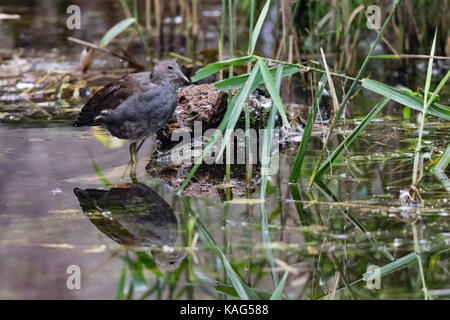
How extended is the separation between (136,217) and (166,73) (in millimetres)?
1102

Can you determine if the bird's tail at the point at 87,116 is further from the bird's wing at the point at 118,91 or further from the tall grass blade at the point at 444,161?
the tall grass blade at the point at 444,161

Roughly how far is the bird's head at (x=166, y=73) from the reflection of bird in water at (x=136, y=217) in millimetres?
632

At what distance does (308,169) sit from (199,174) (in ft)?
1.87

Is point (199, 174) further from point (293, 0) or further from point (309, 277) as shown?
point (293, 0)

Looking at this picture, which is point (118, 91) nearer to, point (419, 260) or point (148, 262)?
point (148, 262)

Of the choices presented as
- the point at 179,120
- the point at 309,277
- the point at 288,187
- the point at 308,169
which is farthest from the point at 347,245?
the point at 179,120

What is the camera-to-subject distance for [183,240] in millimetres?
2750

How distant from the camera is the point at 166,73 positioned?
3.86m

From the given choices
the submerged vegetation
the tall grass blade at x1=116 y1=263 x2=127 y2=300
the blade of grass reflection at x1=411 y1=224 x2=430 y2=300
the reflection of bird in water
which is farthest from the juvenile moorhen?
the blade of grass reflection at x1=411 y1=224 x2=430 y2=300

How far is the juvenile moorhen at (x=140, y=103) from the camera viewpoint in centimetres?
379

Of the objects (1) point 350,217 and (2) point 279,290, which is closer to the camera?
(2) point 279,290

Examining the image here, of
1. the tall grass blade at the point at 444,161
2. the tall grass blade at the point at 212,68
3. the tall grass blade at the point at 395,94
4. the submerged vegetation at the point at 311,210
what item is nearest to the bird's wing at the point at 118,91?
the submerged vegetation at the point at 311,210

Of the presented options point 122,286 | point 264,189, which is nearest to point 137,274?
point 122,286

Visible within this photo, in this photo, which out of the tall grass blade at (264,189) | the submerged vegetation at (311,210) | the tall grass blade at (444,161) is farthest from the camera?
the tall grass blade at (444,161)
